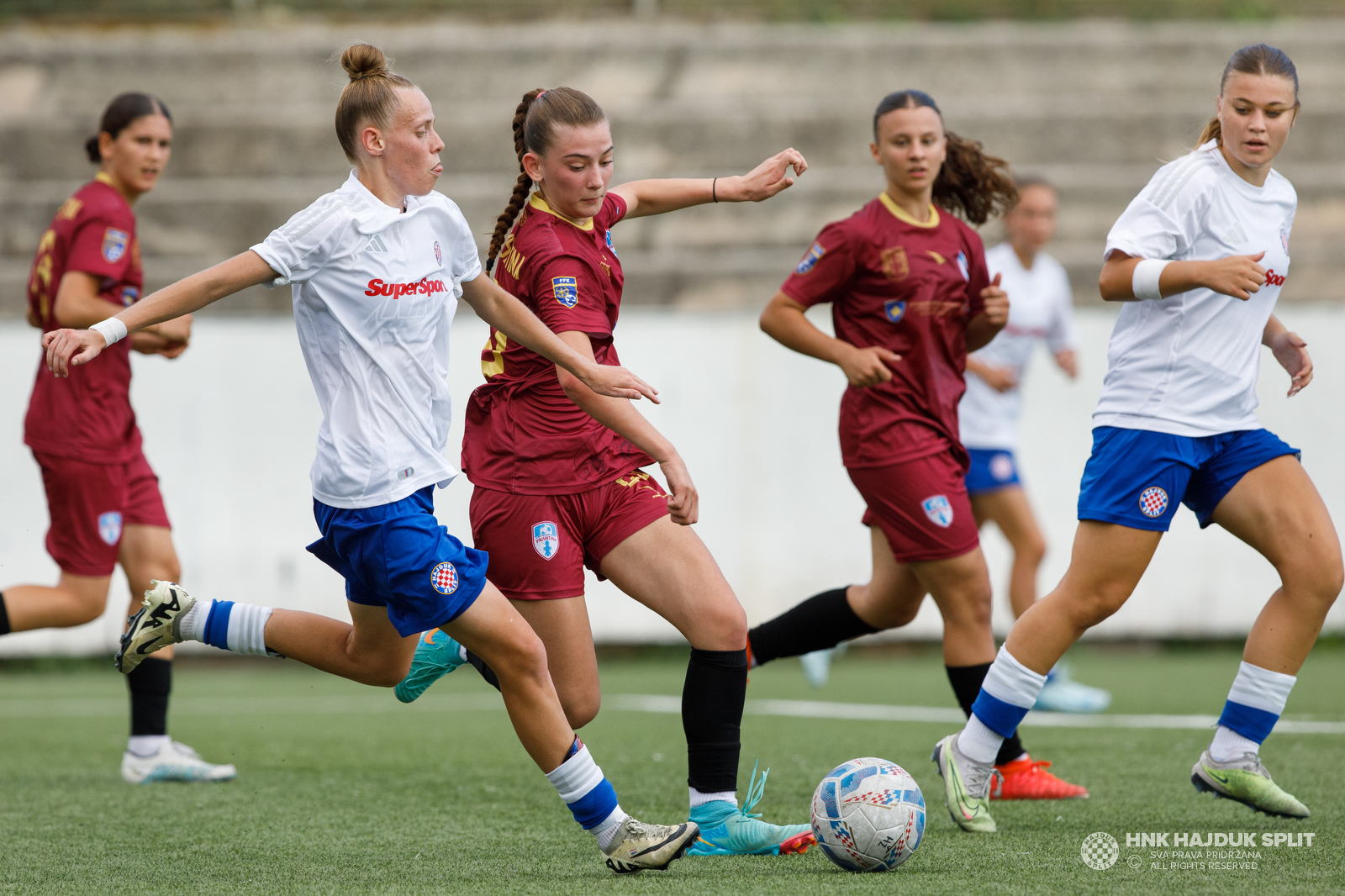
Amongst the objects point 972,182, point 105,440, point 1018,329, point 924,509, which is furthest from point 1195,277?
point 105,440

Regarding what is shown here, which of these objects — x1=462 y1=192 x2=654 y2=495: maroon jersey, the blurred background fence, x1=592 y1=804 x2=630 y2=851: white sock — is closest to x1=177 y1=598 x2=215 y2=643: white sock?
x1=462 y1=192 x2=654 y2=495: maroon jersey

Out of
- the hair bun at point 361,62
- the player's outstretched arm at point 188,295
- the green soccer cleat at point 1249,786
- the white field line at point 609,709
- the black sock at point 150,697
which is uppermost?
the hair bun at point 361,62

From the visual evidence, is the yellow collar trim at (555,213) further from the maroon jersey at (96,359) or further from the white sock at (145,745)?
the white sock at (145,745)

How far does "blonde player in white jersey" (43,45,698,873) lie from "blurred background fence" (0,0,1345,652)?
17.9 feet

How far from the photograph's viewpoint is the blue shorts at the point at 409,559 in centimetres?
346

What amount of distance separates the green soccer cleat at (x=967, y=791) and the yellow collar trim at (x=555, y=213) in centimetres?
179

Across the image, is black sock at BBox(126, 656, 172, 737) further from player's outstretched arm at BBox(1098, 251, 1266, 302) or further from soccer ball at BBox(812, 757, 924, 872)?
player's outstretched arm at BBox(1098, 251, 1266, 302)

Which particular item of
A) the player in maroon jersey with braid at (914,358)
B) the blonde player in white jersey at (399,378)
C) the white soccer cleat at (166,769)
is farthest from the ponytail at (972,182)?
the white soccer cleat at (166,769)

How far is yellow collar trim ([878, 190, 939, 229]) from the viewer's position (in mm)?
4961

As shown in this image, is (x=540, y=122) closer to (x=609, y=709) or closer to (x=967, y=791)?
(x=967, y=791)

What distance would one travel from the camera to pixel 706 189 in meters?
4.41

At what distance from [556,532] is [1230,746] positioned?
6.53 feet

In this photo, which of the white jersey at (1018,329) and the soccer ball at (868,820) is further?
the white jersey at (1018,329)

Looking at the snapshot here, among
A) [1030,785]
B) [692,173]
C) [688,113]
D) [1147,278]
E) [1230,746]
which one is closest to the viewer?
[1147,278]
